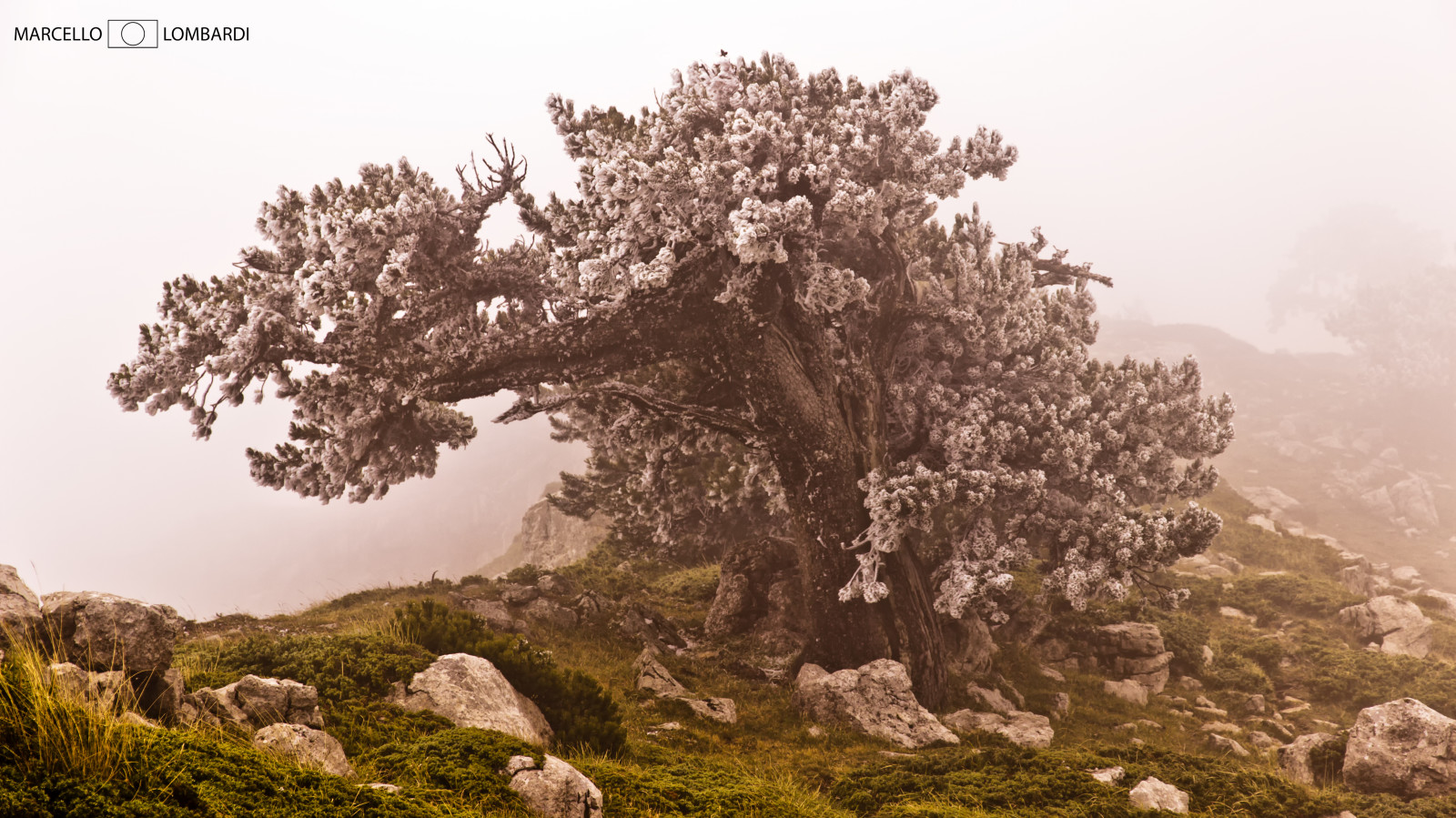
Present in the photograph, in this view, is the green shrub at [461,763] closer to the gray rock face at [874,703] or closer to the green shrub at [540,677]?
the green shrub at [540,677]

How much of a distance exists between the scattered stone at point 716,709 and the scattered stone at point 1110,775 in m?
7.87

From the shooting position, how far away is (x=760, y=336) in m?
20.0

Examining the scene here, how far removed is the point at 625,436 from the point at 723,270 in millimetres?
7221

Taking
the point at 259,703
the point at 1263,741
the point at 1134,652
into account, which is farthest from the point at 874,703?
the point at 259,703

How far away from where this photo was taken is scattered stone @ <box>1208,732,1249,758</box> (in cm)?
1839

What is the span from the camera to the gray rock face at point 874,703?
17.2 m

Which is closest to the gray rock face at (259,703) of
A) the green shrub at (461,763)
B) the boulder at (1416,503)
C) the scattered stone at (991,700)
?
the green shrub at (461,763)

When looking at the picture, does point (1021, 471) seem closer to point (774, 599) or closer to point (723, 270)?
point (774, 599)

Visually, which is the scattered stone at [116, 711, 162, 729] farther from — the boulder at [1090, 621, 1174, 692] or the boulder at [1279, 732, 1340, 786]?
the boulder at [1090, 621, 1174, 692]

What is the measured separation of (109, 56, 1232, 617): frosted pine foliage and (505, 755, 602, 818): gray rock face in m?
11.4

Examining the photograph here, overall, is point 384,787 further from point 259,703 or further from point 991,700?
point 991,700

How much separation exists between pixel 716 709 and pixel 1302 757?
542 inches

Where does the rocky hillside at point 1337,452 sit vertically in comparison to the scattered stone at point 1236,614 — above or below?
above

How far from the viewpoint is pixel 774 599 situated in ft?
76.9
